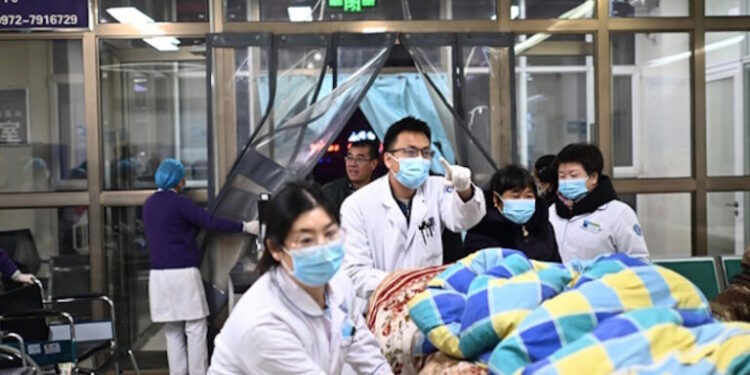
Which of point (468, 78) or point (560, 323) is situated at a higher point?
point (468, 78)

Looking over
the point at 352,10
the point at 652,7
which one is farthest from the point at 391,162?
the point at 652,7

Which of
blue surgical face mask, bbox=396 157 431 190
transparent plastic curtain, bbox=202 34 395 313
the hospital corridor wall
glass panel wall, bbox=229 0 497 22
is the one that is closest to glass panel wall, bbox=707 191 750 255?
the hospital corridor wall

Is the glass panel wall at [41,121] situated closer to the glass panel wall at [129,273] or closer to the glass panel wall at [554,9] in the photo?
the glass panel wall at [129,273]

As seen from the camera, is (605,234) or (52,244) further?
(52,244)

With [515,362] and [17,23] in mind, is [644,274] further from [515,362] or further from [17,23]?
[17,23]

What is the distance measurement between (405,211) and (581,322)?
48.7 inches

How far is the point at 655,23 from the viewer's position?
4035mm

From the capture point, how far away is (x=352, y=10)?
3979 millimetres

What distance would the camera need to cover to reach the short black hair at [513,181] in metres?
2.75

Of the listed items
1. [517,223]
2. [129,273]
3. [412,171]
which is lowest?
[129,273]

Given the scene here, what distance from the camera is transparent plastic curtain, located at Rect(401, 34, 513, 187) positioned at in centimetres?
375

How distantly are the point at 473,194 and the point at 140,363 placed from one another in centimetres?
257

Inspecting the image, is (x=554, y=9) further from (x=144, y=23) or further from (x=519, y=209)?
(x=144, y=23)

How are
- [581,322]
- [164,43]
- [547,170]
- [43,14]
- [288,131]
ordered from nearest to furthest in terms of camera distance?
1. [581,322]
2. [547,170]
3. [288,131]
4. [43,14]
5. [164,43]
